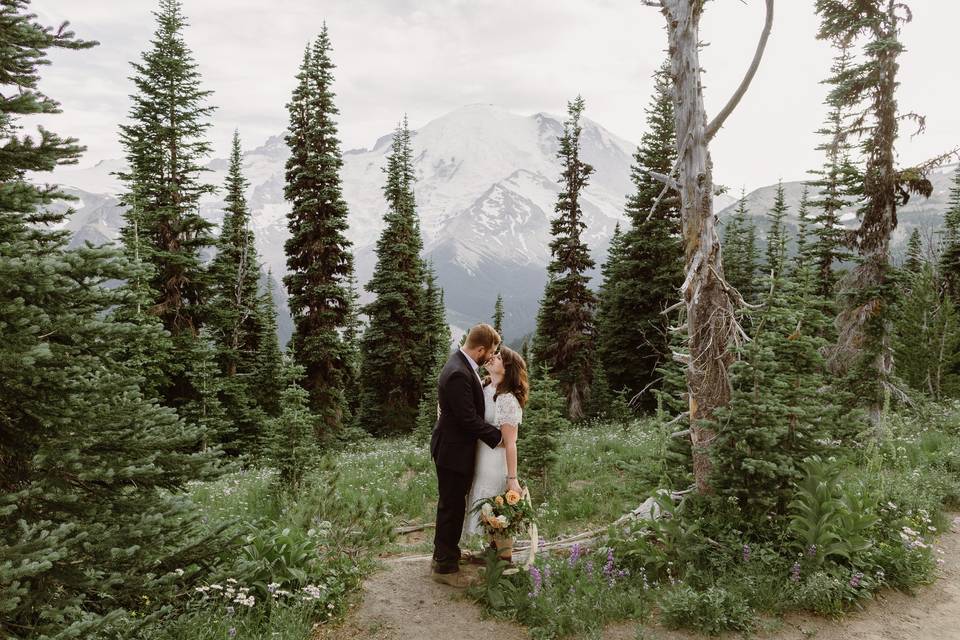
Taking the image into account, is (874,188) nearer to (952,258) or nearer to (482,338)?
(482,338)

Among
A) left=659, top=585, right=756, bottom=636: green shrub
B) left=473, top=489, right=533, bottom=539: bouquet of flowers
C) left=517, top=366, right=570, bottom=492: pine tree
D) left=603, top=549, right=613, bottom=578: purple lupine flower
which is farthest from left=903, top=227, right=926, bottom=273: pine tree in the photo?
left=473, top=489, right=533, bottom=539: bouquet of flowers

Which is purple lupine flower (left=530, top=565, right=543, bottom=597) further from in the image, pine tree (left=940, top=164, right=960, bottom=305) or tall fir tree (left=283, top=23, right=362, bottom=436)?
pine tree (left=940, top=164, right=960, bottom=305)

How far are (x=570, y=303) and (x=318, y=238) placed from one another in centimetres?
1309

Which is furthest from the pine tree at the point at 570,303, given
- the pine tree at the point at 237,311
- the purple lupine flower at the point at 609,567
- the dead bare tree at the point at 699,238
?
the purple lupine flower at the point at 609,567

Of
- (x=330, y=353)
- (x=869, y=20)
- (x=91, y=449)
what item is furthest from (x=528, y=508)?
(x=330, y=353)

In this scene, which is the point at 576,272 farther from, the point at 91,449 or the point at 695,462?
the point at 91,449

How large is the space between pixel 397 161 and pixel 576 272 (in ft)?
57.6

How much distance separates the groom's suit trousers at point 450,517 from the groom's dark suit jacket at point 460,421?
0.14 meters

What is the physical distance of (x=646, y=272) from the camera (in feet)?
84.8

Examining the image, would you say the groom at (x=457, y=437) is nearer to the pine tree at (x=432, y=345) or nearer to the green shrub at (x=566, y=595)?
the green shrub at (x=566, y=595)

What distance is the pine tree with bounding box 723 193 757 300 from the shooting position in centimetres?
3431

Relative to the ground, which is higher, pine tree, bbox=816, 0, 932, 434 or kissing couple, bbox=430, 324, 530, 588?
pine tree, bbox=816, 0, 932, 434

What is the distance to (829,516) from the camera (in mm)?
5754

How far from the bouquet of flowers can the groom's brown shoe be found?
26.4 inches
